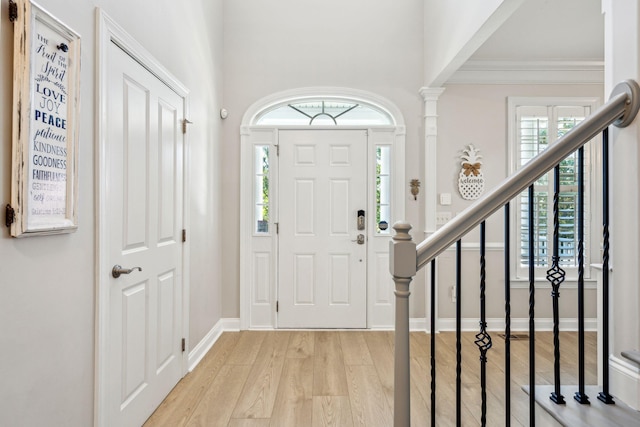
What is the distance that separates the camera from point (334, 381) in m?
2.65

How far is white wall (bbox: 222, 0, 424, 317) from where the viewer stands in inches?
151

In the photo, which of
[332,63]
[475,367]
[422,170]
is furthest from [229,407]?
[332,63]

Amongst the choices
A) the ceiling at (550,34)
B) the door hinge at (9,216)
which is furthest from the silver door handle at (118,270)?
the ceiling at (550,34)

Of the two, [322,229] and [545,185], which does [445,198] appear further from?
[322,229]

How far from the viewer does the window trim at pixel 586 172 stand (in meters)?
3.75

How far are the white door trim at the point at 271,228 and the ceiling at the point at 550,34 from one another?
1.14m

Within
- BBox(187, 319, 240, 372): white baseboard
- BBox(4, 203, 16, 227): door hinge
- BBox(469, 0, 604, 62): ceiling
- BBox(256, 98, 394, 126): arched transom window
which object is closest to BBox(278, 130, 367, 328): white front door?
BBox(256, 98, 394, 126): arched transom window

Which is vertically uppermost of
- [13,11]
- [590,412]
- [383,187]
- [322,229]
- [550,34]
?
[550,34]

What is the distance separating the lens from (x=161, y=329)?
7.81ft

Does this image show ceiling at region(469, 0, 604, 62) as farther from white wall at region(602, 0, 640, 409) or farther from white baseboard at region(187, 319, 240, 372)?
white baseboard at region(187, 319, 240, 372)

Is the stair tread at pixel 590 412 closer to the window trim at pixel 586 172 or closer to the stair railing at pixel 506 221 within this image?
the stair railing at pixel 506 221

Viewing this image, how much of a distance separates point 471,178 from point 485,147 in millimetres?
368

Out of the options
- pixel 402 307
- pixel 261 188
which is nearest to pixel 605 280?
pixel 402 307

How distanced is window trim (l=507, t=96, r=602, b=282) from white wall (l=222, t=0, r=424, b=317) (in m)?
0.96
